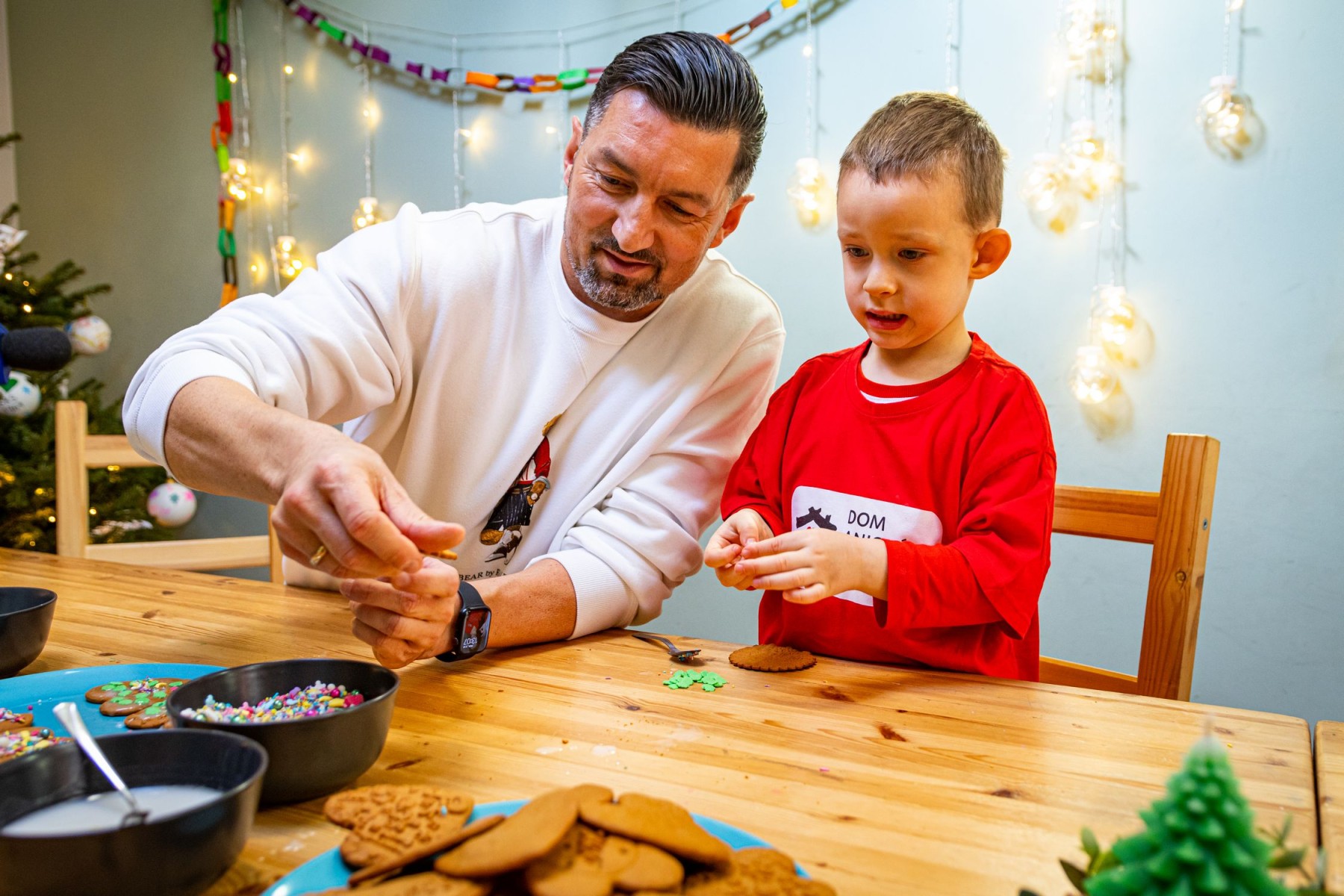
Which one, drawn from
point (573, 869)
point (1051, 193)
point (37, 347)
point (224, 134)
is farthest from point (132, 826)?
point (224, 134)

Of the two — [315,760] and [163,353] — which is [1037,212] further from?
[315,760]

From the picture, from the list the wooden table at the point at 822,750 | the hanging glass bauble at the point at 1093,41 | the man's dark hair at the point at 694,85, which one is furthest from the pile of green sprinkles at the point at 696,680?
the hanging glass bauble at the point at 1093,41

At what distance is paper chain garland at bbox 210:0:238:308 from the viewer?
4082mm

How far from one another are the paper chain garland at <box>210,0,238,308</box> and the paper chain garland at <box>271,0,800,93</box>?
393 mm

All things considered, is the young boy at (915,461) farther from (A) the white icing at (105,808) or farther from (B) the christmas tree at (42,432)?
(B) the christmas tree at (42,432)

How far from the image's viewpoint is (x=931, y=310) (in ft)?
4.09

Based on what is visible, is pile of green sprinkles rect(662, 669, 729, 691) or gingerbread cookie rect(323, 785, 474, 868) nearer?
gingerbread cookie rect(323, 785, 474, 868)

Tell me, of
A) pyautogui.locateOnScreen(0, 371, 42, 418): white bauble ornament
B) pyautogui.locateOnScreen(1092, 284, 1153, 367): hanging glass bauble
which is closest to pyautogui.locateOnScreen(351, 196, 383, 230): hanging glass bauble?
pyautogui.locateOnScreen(0, 371, 42, 418): white bauble ornament

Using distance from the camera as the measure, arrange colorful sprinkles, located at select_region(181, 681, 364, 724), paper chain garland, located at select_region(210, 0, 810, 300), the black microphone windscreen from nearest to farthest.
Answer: colorful sprinkles, located at select_region(181, 681, 364, 724), the black microphone windscreen, paper chain garland, located at select_region(210, 0, 810, 300)

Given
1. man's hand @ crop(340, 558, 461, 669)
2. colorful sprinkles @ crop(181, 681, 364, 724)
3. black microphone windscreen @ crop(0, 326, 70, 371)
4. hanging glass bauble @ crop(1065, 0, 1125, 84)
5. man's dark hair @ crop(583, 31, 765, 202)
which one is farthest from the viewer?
hanging glass bauble @ crop(1065, 0, 1125, 84)

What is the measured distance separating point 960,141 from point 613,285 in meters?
0.57

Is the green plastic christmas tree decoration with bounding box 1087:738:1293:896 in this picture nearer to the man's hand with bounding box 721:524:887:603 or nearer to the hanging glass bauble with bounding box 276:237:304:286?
the man's hand with bounding box 721:524:887:603

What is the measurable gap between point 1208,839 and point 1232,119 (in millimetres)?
2236

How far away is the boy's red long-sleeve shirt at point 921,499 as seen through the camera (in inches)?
44.5
